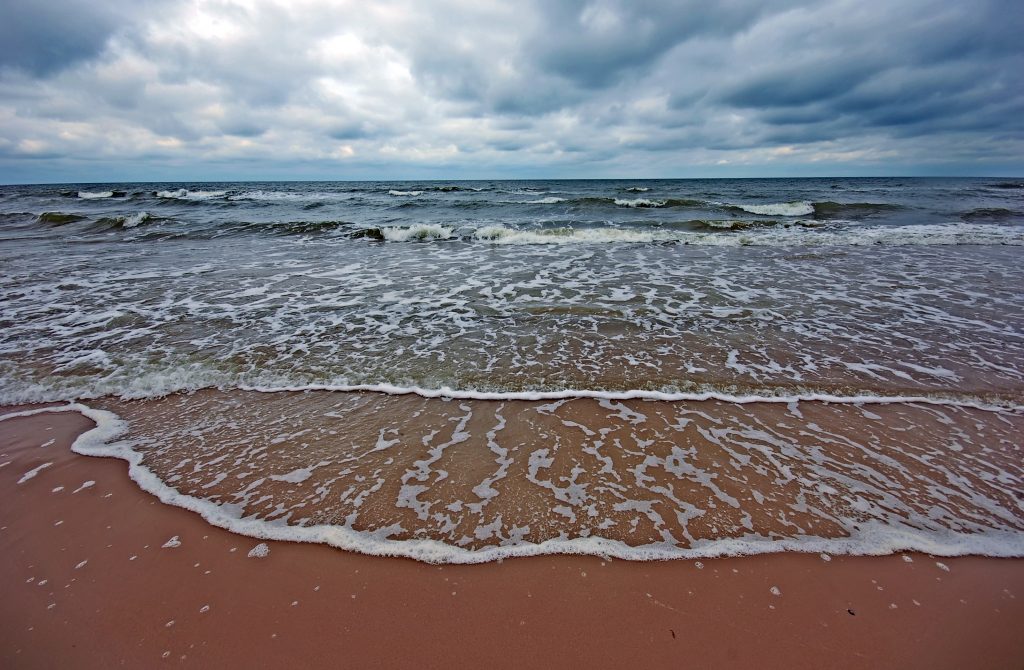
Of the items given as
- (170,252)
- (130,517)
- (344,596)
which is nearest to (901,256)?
(344,596)

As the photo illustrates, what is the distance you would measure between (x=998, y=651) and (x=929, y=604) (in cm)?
28

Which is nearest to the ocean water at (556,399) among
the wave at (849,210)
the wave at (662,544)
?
the wave at (662,544)

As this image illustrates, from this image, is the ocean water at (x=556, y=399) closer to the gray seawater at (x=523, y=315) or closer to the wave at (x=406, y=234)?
the gray seawater at (x=523, y=315)

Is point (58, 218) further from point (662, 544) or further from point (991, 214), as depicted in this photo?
point (991, 214)

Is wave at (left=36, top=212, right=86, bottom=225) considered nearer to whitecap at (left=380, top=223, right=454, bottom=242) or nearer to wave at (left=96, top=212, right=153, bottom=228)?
wave at (left=96, top=212, right=153, bottom=228)

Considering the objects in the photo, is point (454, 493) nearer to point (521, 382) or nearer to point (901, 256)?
point (521, 382)

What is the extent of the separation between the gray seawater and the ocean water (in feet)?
0.20

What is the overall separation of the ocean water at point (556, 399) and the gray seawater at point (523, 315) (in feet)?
0.20

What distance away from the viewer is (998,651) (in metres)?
2.14

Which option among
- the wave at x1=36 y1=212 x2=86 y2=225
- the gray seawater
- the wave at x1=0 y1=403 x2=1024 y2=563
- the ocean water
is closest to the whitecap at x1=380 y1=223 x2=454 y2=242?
the gray seawater

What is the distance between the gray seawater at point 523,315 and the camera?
16.9 ft

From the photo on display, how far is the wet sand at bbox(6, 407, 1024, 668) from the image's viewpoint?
2148mm

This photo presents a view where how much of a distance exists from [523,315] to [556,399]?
2.96m

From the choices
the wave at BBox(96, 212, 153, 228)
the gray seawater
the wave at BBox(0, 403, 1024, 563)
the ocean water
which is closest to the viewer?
the wave at BBox(0, 403, 1024, 563)
